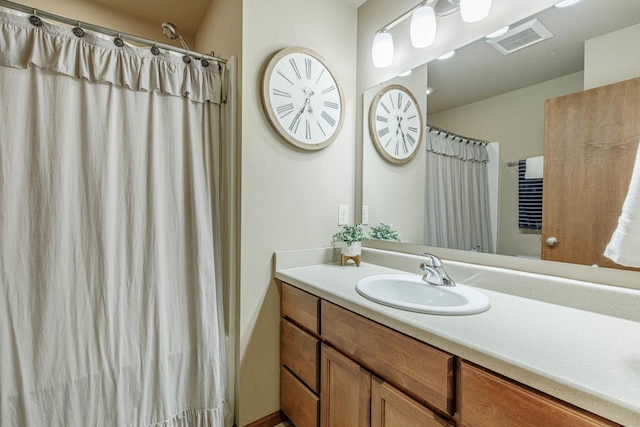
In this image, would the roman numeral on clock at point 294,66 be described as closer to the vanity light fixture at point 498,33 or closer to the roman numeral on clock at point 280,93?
the roman numeral on clock at point 280,93

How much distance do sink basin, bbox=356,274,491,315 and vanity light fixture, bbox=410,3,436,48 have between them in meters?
1.20

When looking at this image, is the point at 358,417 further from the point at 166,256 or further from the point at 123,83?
the point at 123,83

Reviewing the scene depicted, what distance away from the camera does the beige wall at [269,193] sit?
1518 millimetres

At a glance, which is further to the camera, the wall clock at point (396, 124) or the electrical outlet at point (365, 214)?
the electrical outlet at point (365, 214)

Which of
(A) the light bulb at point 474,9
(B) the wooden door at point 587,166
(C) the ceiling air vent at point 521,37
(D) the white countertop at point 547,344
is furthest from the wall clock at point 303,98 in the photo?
(B) the wooden door at point 587,166

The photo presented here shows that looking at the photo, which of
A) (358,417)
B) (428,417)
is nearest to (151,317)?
(358,417)

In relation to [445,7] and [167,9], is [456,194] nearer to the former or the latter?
[445,7]

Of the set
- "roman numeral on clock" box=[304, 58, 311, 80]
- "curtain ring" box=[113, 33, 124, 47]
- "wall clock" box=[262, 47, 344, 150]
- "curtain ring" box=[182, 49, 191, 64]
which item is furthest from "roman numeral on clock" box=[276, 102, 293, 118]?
"curtain ring" box=[113, 33, 124, 47]

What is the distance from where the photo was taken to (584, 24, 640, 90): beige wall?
95 cm

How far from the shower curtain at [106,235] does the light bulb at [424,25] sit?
41.9 inches

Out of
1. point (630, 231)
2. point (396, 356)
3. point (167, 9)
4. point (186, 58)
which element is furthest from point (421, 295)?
point (167, 9)

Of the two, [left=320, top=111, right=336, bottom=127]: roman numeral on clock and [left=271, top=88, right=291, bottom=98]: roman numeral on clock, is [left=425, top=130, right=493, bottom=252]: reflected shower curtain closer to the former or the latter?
[left=320, top=111, right=336, bottom=127]: roman numeral on clock

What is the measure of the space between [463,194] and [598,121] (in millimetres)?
553

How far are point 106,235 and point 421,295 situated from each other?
1432 millimetres
